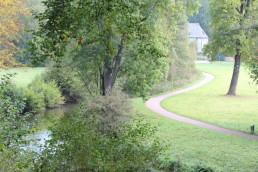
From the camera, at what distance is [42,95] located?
89.2ft

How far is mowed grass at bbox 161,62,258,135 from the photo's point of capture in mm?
21567

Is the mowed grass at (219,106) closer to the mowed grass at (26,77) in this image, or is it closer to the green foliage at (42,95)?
the green foliage at (42,95)

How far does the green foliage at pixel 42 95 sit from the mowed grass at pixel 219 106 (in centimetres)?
957

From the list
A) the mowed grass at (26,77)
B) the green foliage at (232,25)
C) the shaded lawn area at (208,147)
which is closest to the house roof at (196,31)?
the mowed grass at (26,77)

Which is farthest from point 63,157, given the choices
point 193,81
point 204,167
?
point 193,81

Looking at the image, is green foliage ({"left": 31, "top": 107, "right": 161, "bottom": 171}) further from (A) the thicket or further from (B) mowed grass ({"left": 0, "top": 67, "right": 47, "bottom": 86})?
(B) mowed grass ({"left": 0, "top": 67, "right": 47, "bottom": 86})

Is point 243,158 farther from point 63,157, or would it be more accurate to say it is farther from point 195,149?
point 63,157

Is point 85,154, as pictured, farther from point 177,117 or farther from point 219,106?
point 219,106

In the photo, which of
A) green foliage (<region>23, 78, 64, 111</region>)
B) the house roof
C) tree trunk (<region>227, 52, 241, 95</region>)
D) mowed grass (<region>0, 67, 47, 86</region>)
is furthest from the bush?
the house roof

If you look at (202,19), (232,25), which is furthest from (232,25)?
(202,19)

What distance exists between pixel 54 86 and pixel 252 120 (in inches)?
669

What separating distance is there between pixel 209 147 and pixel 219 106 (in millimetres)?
13305

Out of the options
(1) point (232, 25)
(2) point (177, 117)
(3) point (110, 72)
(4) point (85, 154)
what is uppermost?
(1) point (232, 25)

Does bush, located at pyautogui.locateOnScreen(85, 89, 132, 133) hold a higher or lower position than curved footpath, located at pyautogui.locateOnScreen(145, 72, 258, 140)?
higher
